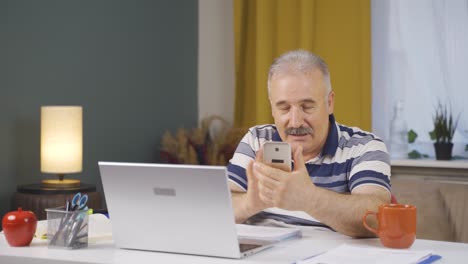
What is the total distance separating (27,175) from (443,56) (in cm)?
230

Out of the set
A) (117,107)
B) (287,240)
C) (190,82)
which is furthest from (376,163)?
(190,82)

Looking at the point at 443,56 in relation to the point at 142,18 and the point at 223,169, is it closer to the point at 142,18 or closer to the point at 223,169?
the point at 142,18

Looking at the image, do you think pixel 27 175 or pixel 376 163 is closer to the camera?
pixel 376 163

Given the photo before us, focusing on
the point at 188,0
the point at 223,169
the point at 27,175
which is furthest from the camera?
the point at 188,0

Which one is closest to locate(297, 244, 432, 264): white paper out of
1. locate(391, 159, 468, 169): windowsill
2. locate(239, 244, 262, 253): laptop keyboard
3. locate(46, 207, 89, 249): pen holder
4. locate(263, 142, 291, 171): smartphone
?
locate(239, 244, 262, 253): laptop keyboard

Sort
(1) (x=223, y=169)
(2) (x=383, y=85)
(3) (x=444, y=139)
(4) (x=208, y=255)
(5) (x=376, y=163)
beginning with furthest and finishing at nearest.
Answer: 1. (2) (x=383, y=85)
2. (3) (x=444, y=139)
3. (5) (x=376, y=163)
4. (4) (x=208, y=255)
5. (1) (x=223, y=169)

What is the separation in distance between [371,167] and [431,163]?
188cm

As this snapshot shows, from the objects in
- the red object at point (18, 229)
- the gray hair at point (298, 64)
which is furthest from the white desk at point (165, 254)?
the gray hair at point (298, 64)

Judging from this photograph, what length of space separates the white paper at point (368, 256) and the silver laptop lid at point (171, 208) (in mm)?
200

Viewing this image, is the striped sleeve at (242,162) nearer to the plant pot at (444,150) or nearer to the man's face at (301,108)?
the man's face at (301,108)

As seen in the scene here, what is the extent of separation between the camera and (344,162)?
2391 millimetres

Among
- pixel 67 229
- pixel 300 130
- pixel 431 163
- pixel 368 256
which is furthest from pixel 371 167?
pixel 431 163

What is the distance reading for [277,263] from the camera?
1.69 meters

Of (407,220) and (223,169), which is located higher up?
(223,169)
